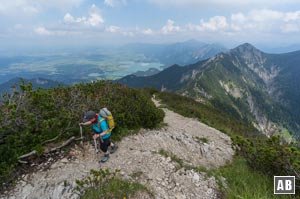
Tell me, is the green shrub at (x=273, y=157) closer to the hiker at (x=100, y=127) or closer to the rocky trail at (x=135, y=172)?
the rocky trail at (x=135, y=172)

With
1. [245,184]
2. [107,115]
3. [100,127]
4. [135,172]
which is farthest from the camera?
[100,127]

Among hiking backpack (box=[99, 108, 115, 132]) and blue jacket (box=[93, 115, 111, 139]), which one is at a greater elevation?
hiking backpack (box=[99, 108, 115, 132])

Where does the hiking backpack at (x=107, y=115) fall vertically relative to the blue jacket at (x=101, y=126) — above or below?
above

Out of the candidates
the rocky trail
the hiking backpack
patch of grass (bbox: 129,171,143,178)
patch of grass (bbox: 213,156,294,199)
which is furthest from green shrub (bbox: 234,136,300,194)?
the hiking backpack

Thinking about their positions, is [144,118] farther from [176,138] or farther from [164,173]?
[164,173]

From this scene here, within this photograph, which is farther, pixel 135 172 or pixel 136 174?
pixel 135 172

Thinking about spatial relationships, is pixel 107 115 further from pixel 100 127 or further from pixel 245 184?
pixel 245 184

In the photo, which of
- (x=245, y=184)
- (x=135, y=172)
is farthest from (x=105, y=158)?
(x=245, y=184)

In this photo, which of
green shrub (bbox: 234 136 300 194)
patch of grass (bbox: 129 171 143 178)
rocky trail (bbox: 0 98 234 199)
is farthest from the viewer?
→ patch of grass (bbox: 129 171 143 178)

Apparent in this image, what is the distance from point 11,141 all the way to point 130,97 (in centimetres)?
609

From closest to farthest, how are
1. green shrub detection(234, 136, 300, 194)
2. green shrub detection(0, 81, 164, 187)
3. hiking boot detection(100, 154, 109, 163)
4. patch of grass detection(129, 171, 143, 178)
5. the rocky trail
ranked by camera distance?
the rocky trail, green shrub detection(234, 136, 300, 194), patch of grass detection(129, 171, 143, 178), green shrub detection(0, 81, 164, 187), hiking boot detection(100, 154, 109, 163)

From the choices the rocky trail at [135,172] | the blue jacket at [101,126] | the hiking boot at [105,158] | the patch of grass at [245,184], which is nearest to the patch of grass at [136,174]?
the rocky trail at [135,172]

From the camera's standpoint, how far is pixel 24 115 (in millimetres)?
6262

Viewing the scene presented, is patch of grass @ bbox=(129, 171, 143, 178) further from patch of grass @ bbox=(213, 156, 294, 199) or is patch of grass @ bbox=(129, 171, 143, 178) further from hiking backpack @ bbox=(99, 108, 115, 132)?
patch of grass @ bbox=(213, 156, 294, 199)
